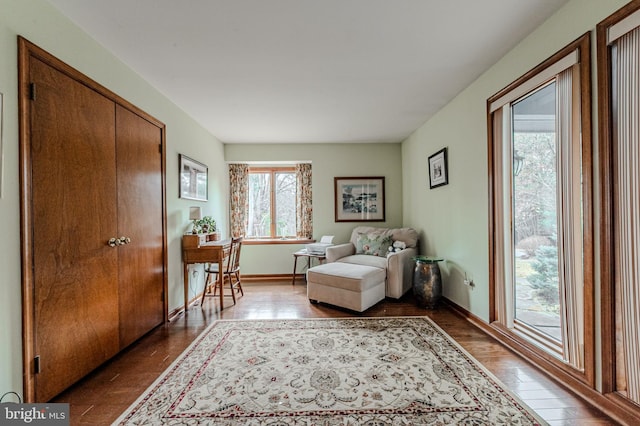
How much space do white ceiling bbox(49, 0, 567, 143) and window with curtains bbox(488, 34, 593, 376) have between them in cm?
51

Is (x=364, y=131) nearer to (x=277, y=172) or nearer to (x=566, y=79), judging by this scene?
(x=277, y=172)

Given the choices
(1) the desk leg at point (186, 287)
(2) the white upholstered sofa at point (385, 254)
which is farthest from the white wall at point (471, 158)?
(1) the desk leg at point (186, 287)

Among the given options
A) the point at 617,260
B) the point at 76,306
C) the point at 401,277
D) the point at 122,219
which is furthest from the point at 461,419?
the point at 122,219

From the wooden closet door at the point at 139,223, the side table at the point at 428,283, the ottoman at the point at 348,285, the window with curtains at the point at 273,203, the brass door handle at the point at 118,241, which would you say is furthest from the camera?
the window with curtains at the point at 273,203

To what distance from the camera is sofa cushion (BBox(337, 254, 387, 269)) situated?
12.1 feet

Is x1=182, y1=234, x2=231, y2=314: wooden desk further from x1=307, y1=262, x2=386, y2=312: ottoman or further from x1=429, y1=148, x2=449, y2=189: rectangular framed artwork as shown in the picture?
x1=429, y1=148, x2=449, y2=189: rectangular framed artwork

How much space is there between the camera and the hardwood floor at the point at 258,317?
5.18ft

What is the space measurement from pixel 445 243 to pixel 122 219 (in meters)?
3.57

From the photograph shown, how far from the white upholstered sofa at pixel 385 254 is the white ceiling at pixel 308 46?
1903 mm

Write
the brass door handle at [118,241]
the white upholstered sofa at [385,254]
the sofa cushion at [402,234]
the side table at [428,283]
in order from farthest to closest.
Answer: the sofa cushion at [402,234] < the white upholstered sofa at [385,254] < the side table at [428,283] < the brass door handle at [118,241]

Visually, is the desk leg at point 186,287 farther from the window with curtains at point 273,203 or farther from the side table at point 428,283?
the side table at point 428,283

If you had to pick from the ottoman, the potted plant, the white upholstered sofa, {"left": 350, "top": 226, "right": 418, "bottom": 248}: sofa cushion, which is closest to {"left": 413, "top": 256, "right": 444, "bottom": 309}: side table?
the white upholstered sofa

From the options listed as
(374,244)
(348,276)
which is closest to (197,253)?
(348,276)

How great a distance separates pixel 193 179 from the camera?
3607 mm
